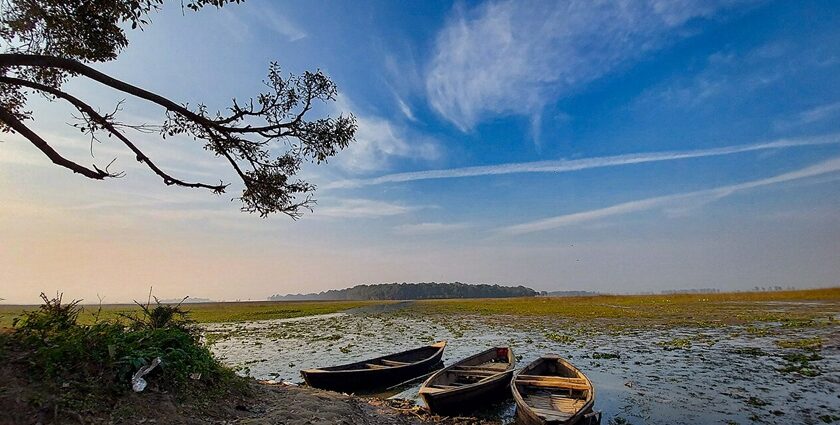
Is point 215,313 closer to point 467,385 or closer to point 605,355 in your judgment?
point 605,355

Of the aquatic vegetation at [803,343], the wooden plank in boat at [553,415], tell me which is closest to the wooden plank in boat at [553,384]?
the wooden plank in boat at [553,415]

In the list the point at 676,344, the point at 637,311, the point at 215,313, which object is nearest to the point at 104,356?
the point at 676,344

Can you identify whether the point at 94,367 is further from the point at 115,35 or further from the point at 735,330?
the point at 735,330

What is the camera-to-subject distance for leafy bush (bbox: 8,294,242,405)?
6180 mm

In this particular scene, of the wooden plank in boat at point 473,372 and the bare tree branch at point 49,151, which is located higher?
the bare tree branch at point 49,151

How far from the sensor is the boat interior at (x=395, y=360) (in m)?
15.4

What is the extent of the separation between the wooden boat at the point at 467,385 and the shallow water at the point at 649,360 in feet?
1.92

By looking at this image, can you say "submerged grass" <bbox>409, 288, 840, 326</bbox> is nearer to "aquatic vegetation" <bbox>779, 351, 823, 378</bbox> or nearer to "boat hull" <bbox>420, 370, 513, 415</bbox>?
"aquatic vegetation" <bbox>779, 351, 823, 378</bbox>

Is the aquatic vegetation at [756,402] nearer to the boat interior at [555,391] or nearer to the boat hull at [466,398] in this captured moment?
the boat interior at [555,391]

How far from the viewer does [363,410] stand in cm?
1034

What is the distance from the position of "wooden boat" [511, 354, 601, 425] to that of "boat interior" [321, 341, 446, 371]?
16.2 ft

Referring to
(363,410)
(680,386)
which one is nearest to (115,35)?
(363,410)

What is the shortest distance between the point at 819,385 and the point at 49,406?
2190 cm

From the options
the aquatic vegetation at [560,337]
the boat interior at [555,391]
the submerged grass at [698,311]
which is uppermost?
the boat interior at [555,391]
